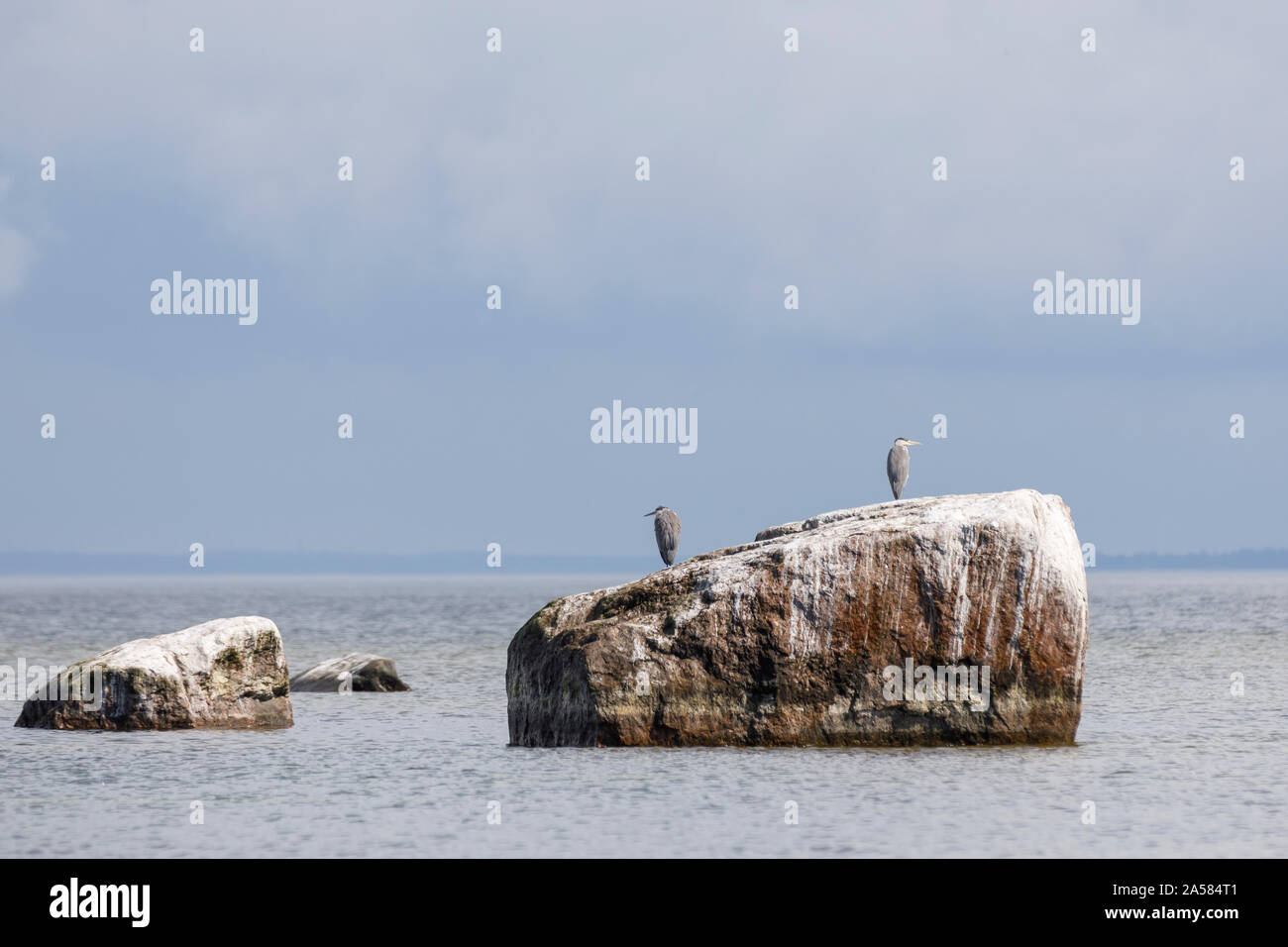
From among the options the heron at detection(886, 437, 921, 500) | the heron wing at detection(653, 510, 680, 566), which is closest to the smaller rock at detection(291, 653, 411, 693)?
the heron wing at detection(653, 510, 680, 566)

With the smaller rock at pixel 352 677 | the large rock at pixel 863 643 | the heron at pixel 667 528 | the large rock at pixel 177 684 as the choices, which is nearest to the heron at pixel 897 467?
the heron at pixel 667 528

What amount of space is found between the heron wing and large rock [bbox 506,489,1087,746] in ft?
23.4

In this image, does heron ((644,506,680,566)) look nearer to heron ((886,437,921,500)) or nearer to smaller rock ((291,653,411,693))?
heron ((886,437,921,500))

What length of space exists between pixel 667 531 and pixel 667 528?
2.2 inches

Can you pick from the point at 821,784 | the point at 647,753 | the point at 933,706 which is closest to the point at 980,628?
the point at 933,706

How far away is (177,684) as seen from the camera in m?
22.2

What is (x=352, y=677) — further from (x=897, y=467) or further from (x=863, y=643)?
(x=863, y=643)

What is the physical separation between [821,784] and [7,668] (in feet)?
91.2

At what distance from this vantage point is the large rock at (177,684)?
22.2 metres

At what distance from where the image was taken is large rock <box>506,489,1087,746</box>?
61.6ft

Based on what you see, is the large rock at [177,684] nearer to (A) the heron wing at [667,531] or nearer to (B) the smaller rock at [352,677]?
(A) the heron wing at [667,531]

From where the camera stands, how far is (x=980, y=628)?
18.8m

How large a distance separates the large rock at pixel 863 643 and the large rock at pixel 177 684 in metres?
6.09

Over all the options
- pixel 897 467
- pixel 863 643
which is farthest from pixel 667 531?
pixel 863 643
